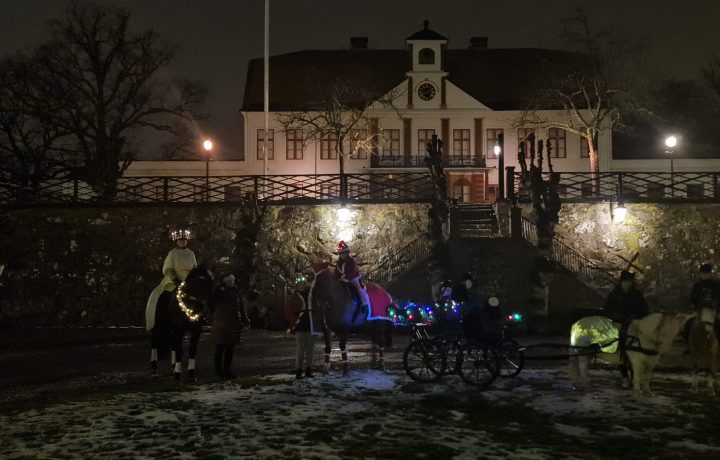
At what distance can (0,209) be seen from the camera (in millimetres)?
26125

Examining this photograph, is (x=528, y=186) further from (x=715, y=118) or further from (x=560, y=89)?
(x=715, y=118)

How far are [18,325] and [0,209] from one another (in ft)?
18.0

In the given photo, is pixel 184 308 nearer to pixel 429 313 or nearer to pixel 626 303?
pixel 429 313

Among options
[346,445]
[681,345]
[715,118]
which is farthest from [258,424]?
[715,118]

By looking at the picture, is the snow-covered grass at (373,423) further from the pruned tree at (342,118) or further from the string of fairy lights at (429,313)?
the pruned tree at (342,118)

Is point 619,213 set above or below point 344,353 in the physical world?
above

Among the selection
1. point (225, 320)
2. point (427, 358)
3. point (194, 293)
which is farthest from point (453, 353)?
point (194, 293)

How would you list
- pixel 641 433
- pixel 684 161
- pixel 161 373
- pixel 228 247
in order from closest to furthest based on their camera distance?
pixel 641 433 → pixel 161 373 → pixel 228 247 → pixel 684 161

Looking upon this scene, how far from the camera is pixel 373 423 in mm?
7855

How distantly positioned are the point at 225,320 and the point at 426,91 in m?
36.6

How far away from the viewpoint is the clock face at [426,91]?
45.6m

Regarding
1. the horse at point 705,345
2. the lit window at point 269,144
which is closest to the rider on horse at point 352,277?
the horse at point 705,345

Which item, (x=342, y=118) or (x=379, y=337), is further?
(x=342, y=118)

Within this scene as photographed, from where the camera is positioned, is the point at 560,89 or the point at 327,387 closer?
the point at 327,387
